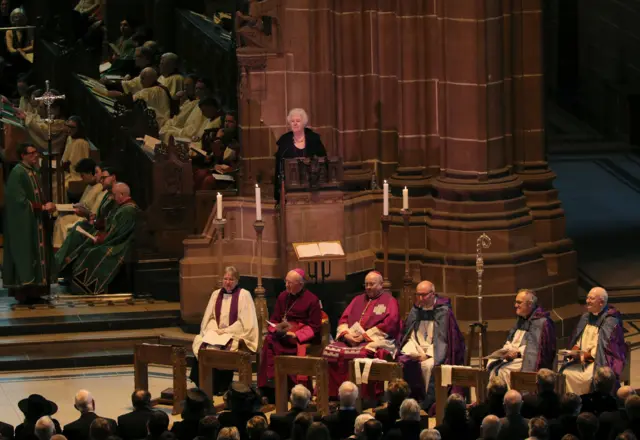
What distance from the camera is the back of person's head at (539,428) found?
17.1 metres

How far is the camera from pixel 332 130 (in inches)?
949

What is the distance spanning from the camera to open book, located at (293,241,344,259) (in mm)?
23031

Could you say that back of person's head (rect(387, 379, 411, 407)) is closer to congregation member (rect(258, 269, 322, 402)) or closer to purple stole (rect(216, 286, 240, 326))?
congregation member (rect(258, 269, 322, 402))

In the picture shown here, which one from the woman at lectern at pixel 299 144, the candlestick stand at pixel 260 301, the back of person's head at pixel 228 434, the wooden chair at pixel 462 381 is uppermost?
the woman at lectern at pixel 299 144

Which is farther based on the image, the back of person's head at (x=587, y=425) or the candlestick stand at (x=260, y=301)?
the candlestick stand at (x=260, y=301)

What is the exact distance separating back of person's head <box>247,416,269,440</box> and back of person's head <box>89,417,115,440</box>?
1025 mm

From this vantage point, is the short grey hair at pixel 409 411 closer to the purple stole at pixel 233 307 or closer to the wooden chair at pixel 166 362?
the wooden chair at pixel 166 362

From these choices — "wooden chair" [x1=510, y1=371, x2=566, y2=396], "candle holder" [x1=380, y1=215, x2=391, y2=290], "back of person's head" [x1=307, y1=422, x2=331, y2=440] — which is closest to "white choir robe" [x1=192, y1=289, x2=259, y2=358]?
"candle holder" [x1=380, y1=215, x2=391, y2=290]

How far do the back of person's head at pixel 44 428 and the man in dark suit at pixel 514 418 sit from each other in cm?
335

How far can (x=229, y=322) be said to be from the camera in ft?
72.3

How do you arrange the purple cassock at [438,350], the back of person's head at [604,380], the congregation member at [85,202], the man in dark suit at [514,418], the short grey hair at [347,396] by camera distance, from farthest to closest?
the congregation member at [85,202]
the purple cassock at [438,350]
the back of person's head at [604,380]
the short grey hair at [347,396]
the man in dark suit at [514,418]

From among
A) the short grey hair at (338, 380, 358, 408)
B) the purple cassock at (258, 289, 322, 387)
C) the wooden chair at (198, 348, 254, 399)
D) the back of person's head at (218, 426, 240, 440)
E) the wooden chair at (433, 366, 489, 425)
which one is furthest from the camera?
the purple cassock at (258, 289, 322, 387)

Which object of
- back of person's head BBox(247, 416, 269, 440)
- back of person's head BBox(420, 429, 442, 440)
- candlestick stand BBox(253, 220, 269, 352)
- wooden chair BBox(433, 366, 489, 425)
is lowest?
wooden chair BBox(433, 366, 489, 425)

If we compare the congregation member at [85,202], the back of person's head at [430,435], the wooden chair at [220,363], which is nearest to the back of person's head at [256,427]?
the back of person's head at [430,435]
